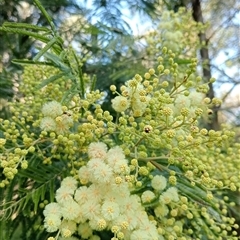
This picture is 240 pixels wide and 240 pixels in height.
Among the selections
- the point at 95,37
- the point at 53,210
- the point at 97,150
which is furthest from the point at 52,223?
the point at 95,37

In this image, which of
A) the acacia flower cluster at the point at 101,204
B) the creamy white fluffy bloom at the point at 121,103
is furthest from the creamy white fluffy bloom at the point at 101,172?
the creamy white fluffy bloom at the point at 121,103

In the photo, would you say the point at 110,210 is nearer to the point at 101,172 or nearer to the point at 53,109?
the point at 101,172

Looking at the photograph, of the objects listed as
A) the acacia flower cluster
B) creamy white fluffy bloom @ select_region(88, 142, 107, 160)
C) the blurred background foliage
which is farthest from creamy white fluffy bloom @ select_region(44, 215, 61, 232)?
the blurred background foliage

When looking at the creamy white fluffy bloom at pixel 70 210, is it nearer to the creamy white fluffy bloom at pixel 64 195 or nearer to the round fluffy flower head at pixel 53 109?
the creamy white fluffy bloom at pixel 64 195

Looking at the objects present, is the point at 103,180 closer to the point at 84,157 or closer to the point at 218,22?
the point at 84,157

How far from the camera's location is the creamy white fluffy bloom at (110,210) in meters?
0.73

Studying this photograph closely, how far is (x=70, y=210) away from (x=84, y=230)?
0.21ft

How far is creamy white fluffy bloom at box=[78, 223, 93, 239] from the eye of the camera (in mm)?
798

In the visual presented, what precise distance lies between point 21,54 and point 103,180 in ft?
3.00

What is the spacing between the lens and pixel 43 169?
98 centimetres

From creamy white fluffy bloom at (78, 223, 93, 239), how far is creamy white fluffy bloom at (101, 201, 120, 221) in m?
0.08

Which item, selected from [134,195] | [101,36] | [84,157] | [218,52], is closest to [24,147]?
[84,157]

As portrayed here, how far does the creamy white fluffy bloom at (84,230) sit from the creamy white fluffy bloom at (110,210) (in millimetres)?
78

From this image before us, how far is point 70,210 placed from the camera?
2.48 feet
